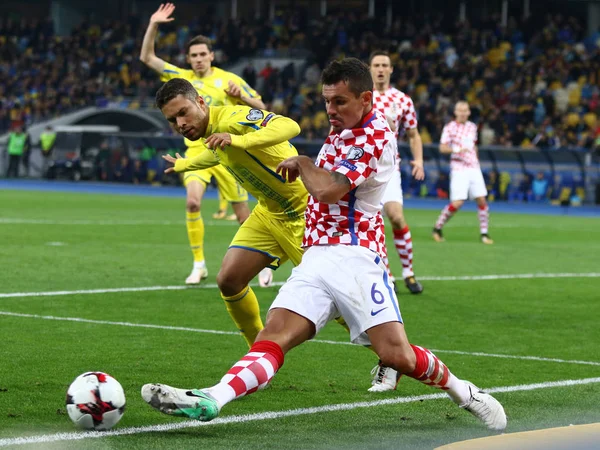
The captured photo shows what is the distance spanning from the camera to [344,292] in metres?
5.30

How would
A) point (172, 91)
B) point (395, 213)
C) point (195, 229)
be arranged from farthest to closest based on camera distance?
point (195, 229)
point (395, 213)
point (172, 91)

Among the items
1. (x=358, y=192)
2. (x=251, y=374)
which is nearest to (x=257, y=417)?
(x=251, y=374)

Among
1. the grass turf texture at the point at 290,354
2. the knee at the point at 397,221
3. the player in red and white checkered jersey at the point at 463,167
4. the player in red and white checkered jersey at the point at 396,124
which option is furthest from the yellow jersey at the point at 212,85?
the player in red and white checkered jersey at the point at 463,167

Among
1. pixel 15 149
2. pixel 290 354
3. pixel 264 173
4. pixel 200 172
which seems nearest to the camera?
pixel 264 173

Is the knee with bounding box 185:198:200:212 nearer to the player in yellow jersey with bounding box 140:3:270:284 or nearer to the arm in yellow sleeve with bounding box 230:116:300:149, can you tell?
the player in yellow jersey with bounding box 140:3:270:284

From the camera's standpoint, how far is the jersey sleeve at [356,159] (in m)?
5.32

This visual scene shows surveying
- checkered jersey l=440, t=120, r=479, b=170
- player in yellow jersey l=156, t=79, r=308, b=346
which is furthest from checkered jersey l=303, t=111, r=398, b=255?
checkered jersey l=440, t=120, r=479, b=170

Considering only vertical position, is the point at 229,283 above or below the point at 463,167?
above

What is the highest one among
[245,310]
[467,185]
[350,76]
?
[350,76]

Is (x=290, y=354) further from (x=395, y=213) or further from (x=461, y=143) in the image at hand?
(x=461, y=143)

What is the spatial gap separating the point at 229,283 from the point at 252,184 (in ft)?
1.93

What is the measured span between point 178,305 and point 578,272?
5893 mm

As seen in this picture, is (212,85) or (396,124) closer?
(396,124)

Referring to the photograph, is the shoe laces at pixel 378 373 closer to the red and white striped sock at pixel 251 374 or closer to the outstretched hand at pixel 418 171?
the red and white striped sock at pixel 251 374
